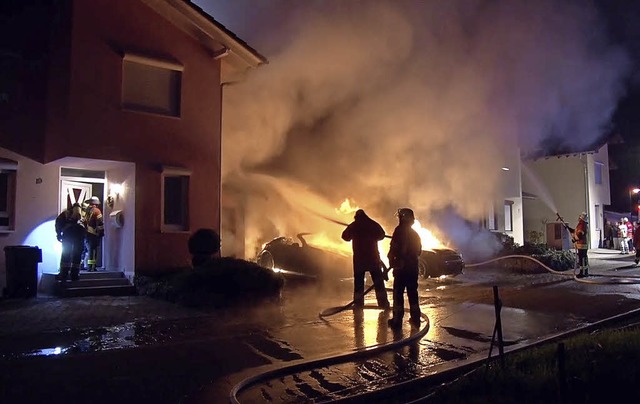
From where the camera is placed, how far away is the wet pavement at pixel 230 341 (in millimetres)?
4965

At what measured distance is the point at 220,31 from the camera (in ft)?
40.4

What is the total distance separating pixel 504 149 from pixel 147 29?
51.5 feet

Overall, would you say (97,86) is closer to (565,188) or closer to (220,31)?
(220,31)

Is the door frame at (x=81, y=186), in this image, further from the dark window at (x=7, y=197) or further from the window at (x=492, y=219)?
the window at (x=492, y=219)

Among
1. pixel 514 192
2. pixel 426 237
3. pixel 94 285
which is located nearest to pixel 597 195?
pixel 514 192

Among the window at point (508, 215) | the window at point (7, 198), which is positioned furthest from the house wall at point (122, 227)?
the window at point (508, 215)

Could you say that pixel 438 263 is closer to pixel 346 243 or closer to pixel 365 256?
pixel 346 243

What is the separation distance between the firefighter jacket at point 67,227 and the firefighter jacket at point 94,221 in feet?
2.86

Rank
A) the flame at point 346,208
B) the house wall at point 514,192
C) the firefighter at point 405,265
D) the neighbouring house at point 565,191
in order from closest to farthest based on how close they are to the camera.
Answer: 1. the firefighter at point 405,265
2. the flame at point 346,208
3. the house wall at point 514,192
4. the neighbouring house at point 565,191

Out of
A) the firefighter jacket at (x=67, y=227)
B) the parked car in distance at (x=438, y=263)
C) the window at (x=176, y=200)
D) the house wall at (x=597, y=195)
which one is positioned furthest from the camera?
the house wall at (x=597, y=195)

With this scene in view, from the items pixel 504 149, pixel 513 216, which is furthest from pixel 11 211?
pixel 513 216

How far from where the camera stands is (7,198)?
10.8 metres

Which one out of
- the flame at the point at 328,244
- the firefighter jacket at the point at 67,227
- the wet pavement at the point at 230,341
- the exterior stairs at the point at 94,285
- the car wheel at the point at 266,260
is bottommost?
the wet pavement at the point at 230,341

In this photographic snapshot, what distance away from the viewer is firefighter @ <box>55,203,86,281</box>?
10.3m
